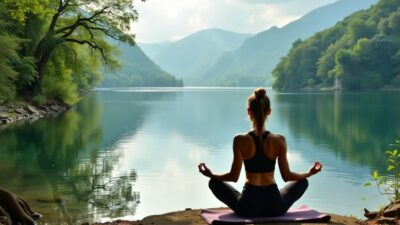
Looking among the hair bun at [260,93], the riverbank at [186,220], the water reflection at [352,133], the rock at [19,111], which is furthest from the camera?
the rock at [19,111]

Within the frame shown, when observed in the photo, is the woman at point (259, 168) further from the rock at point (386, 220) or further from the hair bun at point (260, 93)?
the rock at point (386, 220)

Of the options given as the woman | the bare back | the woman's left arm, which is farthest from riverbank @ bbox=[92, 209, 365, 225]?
the bare back

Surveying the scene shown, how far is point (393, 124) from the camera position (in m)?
35.0

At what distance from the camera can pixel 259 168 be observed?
23.9 ft

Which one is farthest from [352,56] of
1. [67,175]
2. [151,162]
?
[67,175]

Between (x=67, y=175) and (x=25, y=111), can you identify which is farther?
(x=25, y=111)

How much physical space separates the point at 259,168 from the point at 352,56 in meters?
131

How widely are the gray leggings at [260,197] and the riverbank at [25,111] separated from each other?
100 feet

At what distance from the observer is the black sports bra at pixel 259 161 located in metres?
7.22

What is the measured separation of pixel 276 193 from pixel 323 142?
67.6 feet

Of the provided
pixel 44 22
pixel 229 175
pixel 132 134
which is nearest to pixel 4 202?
pixel 229 175

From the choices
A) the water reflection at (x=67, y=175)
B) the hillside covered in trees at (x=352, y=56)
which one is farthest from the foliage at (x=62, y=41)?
the hillside covered in trees at (x=352, y=56)

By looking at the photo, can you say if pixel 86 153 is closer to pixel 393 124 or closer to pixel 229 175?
pixel 229 175

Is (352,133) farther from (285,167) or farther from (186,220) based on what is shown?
(285,167)
